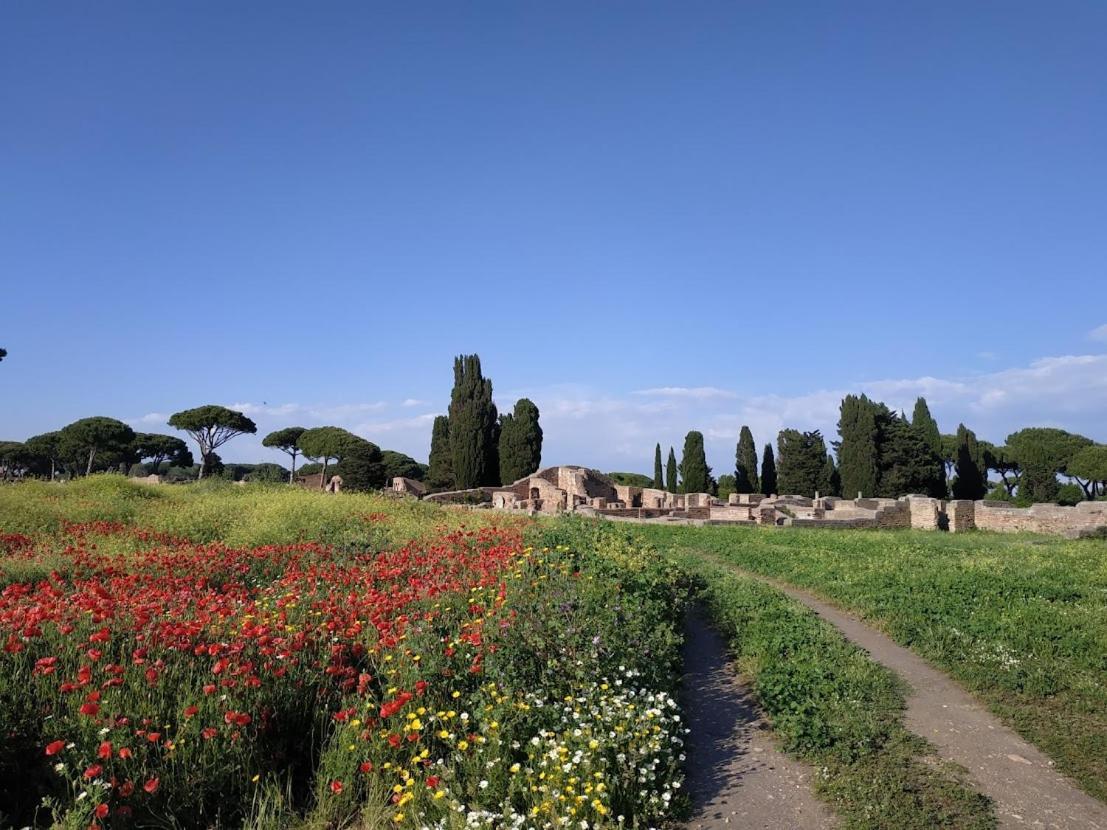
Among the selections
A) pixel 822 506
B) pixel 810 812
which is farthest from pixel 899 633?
pixel 822 506

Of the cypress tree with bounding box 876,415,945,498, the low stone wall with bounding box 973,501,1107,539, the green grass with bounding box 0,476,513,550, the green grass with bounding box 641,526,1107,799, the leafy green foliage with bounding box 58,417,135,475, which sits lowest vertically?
the green grass with bounding box 641,526,1107,799

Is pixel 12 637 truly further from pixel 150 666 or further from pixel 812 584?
pixel 812 584

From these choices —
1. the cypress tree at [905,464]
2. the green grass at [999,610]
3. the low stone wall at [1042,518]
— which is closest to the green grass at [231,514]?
the green grass at [999,610]

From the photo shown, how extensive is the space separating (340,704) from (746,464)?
48449 mm

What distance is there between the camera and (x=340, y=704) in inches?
193

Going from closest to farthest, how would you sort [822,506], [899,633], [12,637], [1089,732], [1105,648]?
1. [12,637]
2. [1089,732]
3. [1105,648]
4. [899,633]
5. [822,506]

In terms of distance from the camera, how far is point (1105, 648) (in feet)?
23.7

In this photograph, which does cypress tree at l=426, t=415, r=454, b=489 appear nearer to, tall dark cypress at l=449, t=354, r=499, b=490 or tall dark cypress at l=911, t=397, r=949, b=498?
tall dark cypress at l=449, t=354, r=499, b=490

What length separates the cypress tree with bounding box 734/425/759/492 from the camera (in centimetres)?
5025

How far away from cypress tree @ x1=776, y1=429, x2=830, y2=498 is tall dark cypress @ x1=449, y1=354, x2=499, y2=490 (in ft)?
64.8

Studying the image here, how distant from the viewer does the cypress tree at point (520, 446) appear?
44438mm

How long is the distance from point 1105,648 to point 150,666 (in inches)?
347

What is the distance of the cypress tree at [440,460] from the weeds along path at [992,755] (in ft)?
137

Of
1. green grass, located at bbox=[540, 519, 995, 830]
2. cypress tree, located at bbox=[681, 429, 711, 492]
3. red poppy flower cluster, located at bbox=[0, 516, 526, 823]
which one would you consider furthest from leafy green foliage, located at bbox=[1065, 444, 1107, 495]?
red poppy flower cluster, located at bbox=[0, 516, 526, 823]
